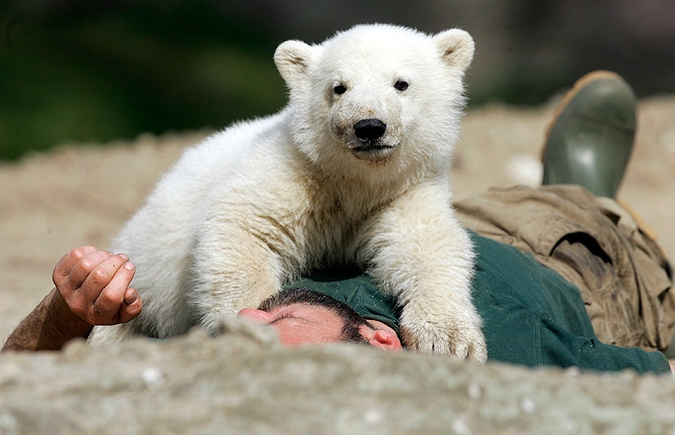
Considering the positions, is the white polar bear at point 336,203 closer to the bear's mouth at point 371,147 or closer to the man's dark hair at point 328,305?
the bear's mouth at point 371,147

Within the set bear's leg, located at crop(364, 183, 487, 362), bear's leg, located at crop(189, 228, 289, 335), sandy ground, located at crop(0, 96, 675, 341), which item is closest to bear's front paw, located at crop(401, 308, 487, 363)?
bear's leg, located at crop(364, 183, 487, 362)

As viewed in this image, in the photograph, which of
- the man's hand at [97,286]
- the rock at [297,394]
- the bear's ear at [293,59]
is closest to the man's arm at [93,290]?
the man's hand at [97,286]

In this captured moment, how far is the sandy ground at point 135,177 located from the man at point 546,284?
1.55 m

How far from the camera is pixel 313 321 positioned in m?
2.29

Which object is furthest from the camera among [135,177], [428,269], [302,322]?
[135,177]

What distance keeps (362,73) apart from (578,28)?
7.35 meters

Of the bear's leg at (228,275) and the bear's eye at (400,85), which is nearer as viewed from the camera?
the bear's leg at (228,275)

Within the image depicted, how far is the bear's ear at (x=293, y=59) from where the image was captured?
10.7 feet

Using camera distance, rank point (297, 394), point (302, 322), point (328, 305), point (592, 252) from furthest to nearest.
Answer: point (592, 252), point (328, 305), point (302, 322), point (297, 394)

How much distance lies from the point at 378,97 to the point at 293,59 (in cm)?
56

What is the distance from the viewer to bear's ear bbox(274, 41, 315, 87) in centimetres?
326

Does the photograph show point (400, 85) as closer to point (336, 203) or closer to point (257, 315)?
point (336, 203)

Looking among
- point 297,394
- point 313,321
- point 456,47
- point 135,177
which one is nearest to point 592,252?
point 456,47

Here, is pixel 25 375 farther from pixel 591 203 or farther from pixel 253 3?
pixel 253 3
